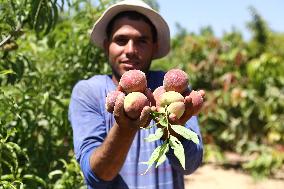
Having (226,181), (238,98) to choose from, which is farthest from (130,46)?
(238,98)

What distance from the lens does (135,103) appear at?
3.84ft

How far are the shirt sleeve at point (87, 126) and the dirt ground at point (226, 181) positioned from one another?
4009mm

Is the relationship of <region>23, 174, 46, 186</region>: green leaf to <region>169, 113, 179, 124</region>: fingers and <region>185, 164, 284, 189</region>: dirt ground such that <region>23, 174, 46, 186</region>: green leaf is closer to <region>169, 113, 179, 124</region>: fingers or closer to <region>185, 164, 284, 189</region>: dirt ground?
<region>169, 113, 179, 124</region>: fingers

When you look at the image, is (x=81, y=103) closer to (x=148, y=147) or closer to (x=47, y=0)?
(x=148, y=147)

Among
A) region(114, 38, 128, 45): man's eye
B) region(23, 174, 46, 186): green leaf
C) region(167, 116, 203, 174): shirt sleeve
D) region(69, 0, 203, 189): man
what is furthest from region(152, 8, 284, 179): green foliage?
region(167, 116, 203, 174): shirt sleeve

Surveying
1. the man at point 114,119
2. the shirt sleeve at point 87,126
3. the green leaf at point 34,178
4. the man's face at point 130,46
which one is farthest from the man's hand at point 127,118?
the green leaf at point 34,178

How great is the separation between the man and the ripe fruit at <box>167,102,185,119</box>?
1.58 ft

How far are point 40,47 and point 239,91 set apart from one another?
4.02 metres

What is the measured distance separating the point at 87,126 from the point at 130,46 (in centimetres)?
37

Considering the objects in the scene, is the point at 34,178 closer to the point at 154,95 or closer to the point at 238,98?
the point at 154,95

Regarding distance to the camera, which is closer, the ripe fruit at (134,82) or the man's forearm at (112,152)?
the ripe fruit at (134,82)

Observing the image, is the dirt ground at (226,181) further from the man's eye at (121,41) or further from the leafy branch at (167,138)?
the leafy branch at (167,138)

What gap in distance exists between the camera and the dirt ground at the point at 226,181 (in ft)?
19.0

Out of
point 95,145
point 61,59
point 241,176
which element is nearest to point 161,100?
point 95,145
